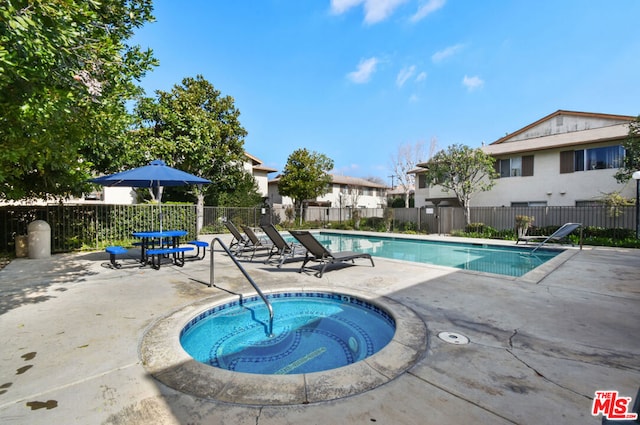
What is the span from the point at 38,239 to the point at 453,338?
11.0 meters

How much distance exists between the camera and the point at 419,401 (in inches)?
86.4

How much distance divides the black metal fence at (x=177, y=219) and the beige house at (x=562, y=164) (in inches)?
62.4

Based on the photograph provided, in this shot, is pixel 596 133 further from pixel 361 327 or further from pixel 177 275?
pixel 177 275

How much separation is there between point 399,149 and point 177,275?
36978 mm

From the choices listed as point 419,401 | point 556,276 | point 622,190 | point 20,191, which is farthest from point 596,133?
point 20,191

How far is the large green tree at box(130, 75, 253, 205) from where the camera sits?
13484 mm

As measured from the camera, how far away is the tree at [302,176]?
22.6 meters

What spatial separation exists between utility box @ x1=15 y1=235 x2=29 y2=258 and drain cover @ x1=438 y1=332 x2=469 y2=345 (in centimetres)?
1149

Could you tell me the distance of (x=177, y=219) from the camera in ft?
→ 42.0

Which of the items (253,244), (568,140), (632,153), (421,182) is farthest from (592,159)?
(253,244)

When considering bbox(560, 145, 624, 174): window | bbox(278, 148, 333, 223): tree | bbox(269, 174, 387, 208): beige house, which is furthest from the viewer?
bbox(269, 174, 387, 208): beige house

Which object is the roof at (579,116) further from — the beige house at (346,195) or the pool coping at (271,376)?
the pool coping at (271,376)

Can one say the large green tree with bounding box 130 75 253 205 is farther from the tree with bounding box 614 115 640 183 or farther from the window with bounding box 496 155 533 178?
the tree with bounding box 614 115 640 183

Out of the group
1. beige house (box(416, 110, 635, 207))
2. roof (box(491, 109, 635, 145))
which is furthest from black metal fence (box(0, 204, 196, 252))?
roof (box(491, 109, 635, 145))
